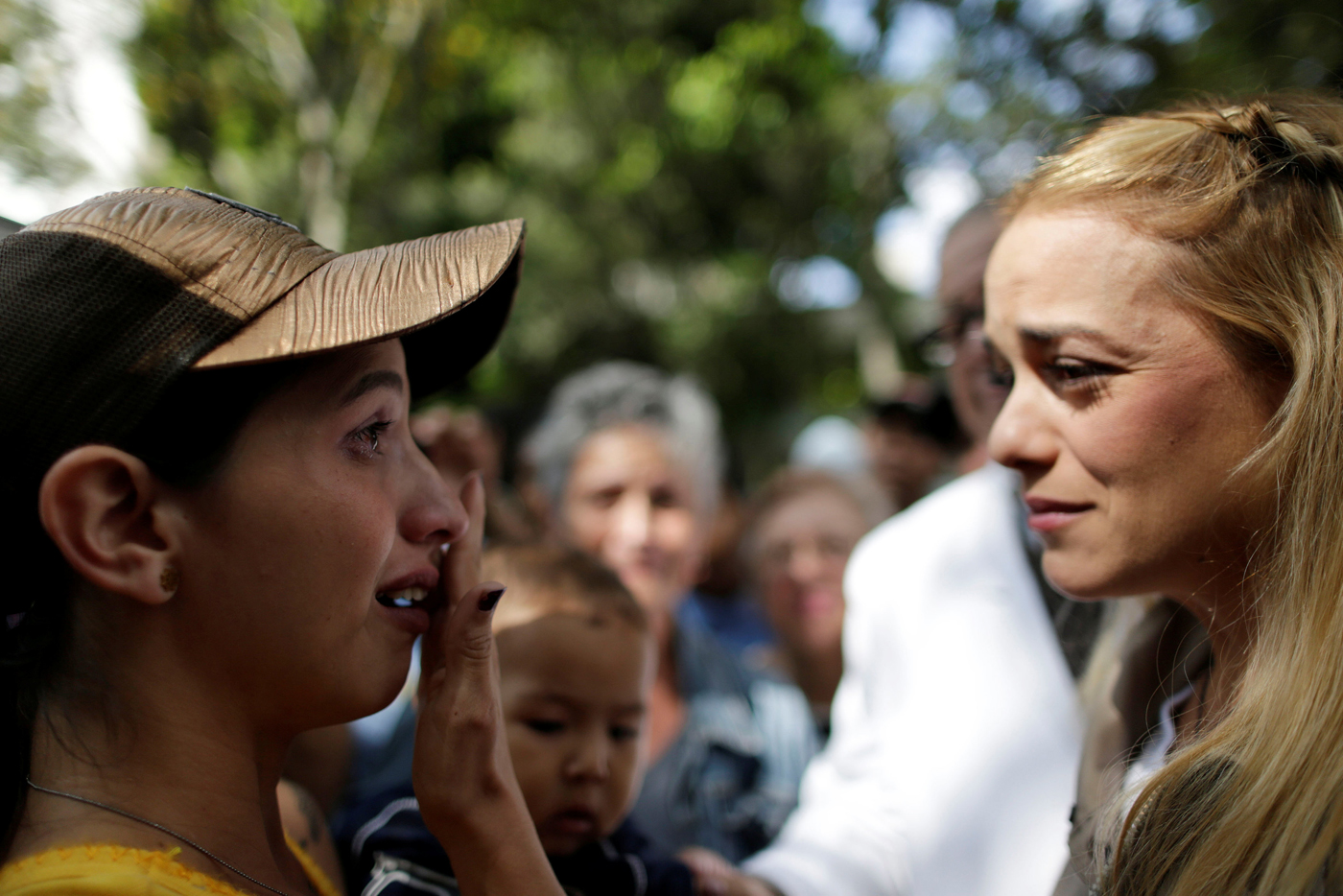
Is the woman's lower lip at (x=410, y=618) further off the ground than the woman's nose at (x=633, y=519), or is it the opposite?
the woman's lower lip at (x=410, y=618)

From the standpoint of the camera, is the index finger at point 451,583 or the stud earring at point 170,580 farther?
the index finger at point 451,583

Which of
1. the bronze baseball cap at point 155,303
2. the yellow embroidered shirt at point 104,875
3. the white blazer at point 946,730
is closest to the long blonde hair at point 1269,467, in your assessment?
the white blazer at point 946,730

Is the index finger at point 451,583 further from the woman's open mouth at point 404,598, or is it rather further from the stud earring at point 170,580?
the stud earring at point 170,580

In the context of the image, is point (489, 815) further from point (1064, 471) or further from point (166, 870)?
point (1064, 471)

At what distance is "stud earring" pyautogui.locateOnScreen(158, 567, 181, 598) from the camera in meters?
1.18

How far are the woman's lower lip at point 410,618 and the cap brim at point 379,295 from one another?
1.40 feet

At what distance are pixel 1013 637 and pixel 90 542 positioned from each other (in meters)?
1.96

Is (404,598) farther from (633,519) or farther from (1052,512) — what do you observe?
(633,519)

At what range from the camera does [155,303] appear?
3.84 ft

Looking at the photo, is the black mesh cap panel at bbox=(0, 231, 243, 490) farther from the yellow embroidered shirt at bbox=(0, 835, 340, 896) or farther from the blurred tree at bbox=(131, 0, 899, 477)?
the blurred tree at bbox=(131, 0, 899, 477)

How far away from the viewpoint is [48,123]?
82.1 inches

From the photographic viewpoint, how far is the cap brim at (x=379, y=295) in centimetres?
119

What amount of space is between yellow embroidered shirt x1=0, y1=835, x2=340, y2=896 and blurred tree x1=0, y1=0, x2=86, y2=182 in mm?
1487

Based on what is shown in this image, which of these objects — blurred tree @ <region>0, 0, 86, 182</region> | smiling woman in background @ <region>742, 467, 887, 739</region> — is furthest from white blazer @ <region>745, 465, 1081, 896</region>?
blurred tree @ <region>0, 0, 86, 182</region>
